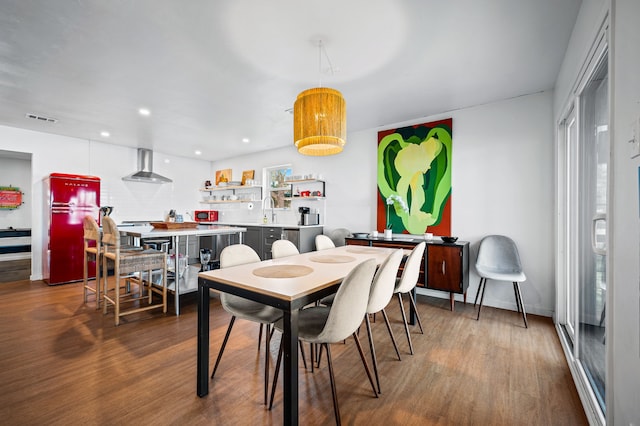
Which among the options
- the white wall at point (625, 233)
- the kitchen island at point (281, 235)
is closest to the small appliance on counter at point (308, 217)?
the kitchen island at point (281, 235)

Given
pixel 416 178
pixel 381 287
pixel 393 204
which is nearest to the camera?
pixel 381 287

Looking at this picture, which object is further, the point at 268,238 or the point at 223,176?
the point at 223,176

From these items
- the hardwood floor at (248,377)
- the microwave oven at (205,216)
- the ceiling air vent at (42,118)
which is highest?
the ceiling air vent at (42,118)

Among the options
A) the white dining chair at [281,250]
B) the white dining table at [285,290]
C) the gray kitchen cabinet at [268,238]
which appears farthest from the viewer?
the gray kitchen cabinet at [268,238]

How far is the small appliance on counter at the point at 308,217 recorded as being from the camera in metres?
5.14

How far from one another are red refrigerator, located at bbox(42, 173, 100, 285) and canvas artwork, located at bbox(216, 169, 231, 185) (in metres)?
2.66

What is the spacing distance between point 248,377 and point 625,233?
2233 millimetres

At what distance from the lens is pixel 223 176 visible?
7.17 m

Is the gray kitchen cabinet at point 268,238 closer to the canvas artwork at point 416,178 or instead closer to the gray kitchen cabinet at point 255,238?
the gray kitchen cabinet at point 255,238

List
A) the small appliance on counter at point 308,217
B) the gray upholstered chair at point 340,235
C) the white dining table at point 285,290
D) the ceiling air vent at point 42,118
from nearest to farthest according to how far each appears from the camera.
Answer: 1. the white dining table at point 285,290
2. the ceiling air vent at point 42,118
3. the gray upholstered chair at point 340,235
4. the small appliance on counter at point 308,217

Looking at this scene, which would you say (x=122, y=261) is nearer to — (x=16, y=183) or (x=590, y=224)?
(x=590, y=224)

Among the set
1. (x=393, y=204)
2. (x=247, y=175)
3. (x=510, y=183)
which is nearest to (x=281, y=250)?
(x=393, y=204)

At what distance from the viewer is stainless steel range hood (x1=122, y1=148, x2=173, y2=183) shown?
5820mm

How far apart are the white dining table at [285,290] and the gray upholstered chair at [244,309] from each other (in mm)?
201
